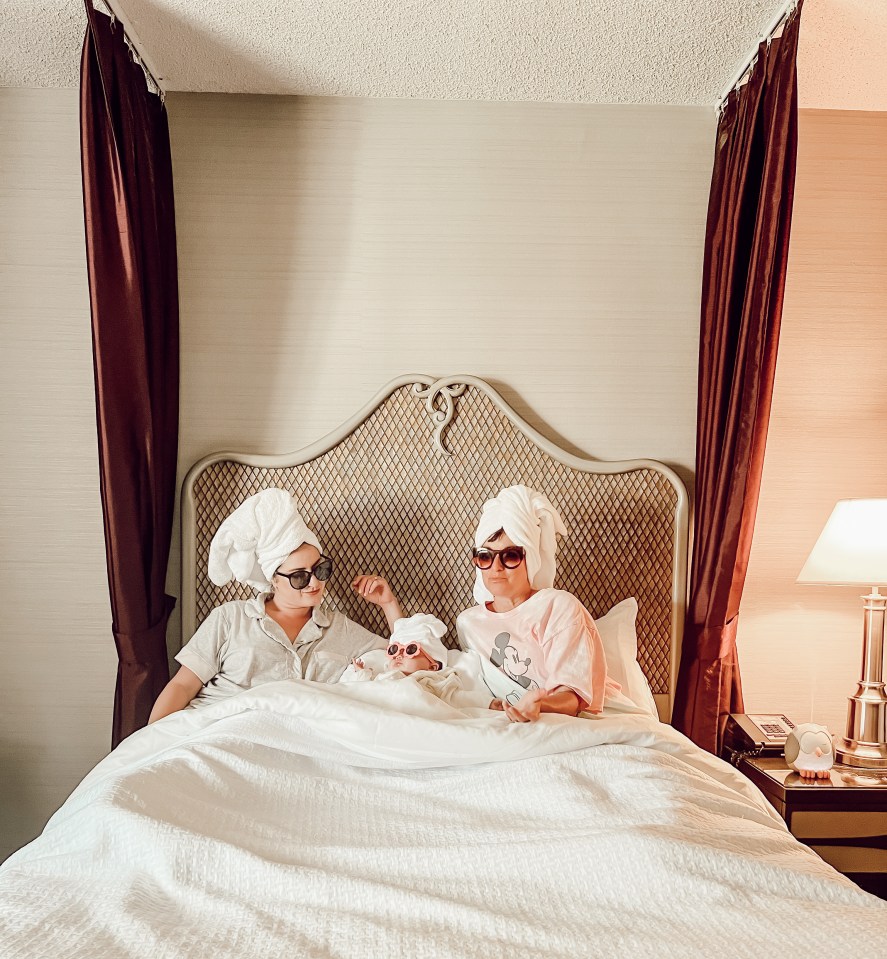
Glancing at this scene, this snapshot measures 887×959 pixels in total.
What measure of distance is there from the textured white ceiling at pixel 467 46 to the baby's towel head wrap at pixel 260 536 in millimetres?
1277

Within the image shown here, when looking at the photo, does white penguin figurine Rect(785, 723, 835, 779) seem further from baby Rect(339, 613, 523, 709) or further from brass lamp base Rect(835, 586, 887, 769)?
baby Rect(339, 613, 523, 709)

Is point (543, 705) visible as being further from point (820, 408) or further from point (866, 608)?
point (820, 408)

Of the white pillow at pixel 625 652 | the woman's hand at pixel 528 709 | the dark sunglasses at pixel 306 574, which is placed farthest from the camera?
the white pillow at pixel 625 652

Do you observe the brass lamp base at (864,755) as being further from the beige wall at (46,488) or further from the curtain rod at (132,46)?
the curtain rod at (132,46)

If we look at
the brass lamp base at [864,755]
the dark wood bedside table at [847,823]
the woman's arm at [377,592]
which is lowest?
the dark wood bedside table at [847,823]

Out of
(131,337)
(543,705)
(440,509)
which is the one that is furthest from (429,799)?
(131,337)

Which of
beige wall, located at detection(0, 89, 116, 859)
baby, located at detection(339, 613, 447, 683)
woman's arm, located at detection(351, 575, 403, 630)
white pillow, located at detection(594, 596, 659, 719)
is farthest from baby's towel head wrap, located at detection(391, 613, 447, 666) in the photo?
beige wall, located at detection(0, 89, 116, 859)

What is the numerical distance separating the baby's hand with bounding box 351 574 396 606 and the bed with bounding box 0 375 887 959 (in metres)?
0.14

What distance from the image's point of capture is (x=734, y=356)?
8.13 ft

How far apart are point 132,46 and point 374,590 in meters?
1.70

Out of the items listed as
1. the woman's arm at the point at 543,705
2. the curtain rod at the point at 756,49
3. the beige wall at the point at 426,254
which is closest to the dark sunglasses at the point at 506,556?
the woman's arm at the point at 543,705

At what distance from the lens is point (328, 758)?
1.83m

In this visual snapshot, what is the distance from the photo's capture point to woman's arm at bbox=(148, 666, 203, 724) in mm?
2225

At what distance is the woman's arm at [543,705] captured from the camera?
1926 mm
